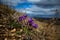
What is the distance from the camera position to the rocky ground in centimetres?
253

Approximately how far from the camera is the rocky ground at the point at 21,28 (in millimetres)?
2533

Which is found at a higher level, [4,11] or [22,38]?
[4,11]

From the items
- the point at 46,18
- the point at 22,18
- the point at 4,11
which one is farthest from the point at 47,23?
the point at 4,11

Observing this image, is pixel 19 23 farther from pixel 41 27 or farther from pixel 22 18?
pixel 41 27

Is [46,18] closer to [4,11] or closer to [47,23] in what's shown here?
[47,23]

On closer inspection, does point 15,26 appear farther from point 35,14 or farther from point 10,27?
point 35,14

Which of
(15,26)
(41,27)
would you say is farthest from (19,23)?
(41,27)

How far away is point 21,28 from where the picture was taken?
2.55 meters

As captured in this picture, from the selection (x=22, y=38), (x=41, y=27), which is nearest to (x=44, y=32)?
(x=41, y=27)

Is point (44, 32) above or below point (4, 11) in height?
below

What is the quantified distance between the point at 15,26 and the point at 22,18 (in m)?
0.10

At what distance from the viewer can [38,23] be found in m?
2.55

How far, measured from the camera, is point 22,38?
2537 millimetres

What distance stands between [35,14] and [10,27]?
10.6 inches
